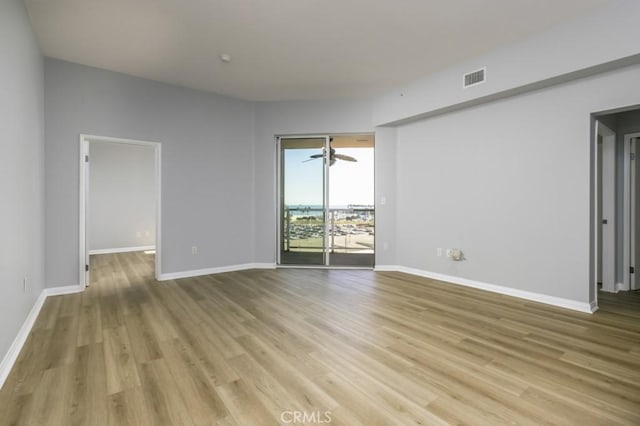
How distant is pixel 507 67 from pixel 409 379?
11.5 feet

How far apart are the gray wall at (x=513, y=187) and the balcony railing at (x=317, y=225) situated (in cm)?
121

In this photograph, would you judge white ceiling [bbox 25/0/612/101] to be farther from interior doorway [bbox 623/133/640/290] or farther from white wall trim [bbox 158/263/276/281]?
white wall trim [bbox 158/263/276/281]

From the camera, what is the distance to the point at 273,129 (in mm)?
5457

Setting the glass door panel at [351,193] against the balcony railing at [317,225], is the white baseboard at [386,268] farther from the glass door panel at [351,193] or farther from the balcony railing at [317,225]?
the balcony railing at [317,225]

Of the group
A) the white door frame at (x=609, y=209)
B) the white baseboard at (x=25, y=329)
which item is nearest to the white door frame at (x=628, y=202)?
the white door frame at (x=609, y=209)

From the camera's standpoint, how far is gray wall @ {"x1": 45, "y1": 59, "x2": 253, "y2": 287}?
389 centimetres

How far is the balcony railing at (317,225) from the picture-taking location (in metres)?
5.60

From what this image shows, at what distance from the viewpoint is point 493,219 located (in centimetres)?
399

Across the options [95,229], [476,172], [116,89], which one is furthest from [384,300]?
[95,229]

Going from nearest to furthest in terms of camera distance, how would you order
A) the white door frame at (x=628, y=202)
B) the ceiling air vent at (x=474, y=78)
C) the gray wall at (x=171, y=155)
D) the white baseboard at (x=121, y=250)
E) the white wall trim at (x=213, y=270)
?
1. the ceiling air vent at (x=474, y=78)
2. the gray wall at (x=171, y=155)
3. the white door frame at (x=628, y=202)
4. the white wall trim at (x=213, y=270)
5. the white baseboard at (x=121, y=250)

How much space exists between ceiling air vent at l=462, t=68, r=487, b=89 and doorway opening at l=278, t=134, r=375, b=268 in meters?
1.95

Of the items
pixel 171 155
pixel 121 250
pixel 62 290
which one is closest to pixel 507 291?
pixel 171 155

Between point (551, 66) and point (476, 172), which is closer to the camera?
point (551, 66)

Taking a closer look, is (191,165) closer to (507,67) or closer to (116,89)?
(116,89)
